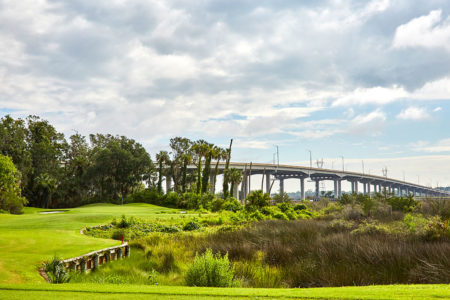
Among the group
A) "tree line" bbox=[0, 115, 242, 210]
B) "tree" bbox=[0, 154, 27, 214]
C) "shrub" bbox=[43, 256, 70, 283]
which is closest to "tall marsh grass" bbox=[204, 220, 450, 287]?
"shrub" bbox=[43, 256, 70, 283]

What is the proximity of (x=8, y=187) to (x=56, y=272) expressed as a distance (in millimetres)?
33231

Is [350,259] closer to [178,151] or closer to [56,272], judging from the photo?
[56,272]

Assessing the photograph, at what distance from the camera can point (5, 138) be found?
54031 millimetres

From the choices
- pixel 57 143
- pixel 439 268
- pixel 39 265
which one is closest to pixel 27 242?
pixel 39 265

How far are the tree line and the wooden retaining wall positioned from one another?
142ft

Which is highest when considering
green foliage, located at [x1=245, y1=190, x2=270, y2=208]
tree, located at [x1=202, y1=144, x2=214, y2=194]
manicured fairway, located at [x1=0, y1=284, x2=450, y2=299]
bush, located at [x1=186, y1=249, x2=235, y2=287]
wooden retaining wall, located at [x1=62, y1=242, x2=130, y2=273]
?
tree, located at [x1=202, y1=144, x2=214, y2=194]

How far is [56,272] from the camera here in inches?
359

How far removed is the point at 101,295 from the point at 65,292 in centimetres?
80

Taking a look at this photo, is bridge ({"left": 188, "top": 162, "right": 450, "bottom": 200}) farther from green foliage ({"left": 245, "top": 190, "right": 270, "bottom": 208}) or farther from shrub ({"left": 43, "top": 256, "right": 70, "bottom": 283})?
shrub ({"left": 43, "top": 256, "right": 70, "bottom": 283})

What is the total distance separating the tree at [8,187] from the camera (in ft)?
115

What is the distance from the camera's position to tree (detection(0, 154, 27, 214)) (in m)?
35.0

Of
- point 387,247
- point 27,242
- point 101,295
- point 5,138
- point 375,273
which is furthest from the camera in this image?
point 5,138

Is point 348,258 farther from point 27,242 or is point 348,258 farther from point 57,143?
point 57,143

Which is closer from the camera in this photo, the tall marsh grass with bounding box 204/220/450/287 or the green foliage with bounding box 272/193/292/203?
the tall marsh grass with bounding box 204/220/450/287
